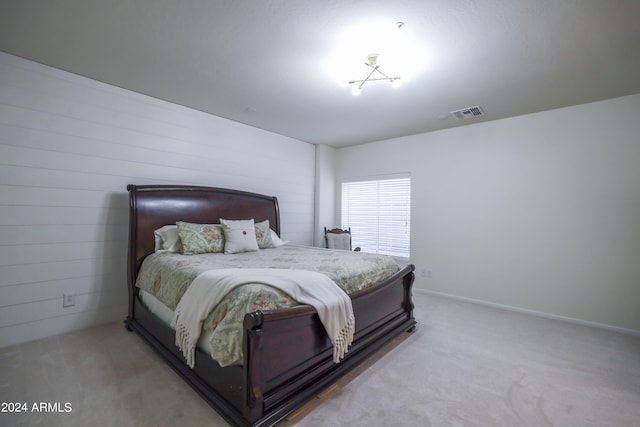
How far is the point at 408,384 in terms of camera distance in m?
2.04

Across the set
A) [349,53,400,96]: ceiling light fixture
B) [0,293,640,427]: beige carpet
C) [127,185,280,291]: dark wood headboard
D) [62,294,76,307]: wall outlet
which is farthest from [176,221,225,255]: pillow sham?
[349,53,400,96]: ceiling light fixture

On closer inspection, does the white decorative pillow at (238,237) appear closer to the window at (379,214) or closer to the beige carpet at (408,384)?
the beige carpet at (408,384)

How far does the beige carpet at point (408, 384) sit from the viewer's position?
1.70 m

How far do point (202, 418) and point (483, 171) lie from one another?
4165 millimetres

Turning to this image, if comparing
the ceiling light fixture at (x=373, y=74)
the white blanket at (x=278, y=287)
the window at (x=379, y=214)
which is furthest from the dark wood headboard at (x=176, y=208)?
the ceiling light fixture at (x=373, y=74)

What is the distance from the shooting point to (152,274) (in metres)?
2.63

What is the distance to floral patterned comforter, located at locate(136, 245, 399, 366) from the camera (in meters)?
1.58

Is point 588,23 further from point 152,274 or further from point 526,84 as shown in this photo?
point 152,274

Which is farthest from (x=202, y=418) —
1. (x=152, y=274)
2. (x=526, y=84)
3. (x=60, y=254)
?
(x=526, y=84)

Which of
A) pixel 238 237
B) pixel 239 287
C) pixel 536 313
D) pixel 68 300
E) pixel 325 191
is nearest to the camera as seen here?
pixel 239 287

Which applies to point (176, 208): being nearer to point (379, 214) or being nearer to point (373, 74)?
point (373, 74)

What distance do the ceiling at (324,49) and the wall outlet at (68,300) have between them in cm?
221

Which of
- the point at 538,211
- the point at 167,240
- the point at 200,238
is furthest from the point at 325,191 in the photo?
the point at 538,211

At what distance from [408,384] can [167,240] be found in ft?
8.81
